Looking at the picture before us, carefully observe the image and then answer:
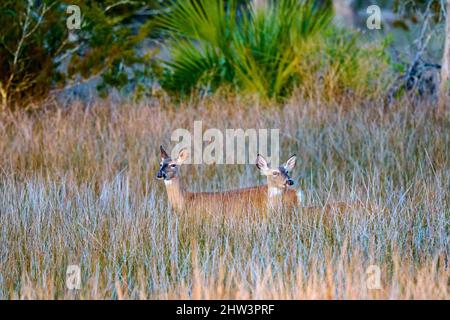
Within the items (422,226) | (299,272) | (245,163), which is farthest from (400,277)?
(245,163)

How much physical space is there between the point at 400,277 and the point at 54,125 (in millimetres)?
6179

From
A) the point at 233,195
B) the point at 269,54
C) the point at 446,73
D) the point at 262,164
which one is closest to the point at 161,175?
the point at 233,195

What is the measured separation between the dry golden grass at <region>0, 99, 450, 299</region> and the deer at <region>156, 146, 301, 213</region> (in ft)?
0.67

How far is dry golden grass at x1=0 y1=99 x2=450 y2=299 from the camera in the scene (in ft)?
17.7

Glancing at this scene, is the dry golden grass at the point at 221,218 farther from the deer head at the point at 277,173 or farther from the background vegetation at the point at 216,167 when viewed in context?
the deer head at the point at 277,173

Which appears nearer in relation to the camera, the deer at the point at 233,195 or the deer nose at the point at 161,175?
the deer at the point at 233,195

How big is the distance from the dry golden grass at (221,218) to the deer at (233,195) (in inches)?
8.1

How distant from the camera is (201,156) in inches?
374

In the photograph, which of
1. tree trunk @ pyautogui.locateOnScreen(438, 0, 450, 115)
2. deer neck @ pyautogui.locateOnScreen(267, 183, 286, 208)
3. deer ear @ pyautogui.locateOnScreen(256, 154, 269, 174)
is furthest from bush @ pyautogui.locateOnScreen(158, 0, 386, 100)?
deer neck @ pyautogui.locateOnScreen(267, 183, 286, 208)

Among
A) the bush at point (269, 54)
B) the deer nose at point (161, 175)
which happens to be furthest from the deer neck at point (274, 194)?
the bush at point (269, 54)

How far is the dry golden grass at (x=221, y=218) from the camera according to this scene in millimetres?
5402

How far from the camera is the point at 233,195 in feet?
25.4

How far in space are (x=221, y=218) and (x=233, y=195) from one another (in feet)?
2.86

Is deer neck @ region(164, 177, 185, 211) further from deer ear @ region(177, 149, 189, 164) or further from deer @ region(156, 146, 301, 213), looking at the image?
deer ear @ region(177, 149, 189, 164)
